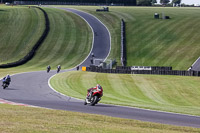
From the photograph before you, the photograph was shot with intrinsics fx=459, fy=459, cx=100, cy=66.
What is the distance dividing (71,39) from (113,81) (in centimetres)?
5363

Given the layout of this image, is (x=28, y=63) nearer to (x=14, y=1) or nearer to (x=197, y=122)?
(x=197, y=122)

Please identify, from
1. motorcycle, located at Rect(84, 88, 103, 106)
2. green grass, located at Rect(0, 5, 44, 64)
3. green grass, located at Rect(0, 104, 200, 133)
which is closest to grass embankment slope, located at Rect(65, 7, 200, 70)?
green grass, located at Rect(0, 5, 44, 64)

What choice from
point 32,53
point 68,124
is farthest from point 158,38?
point 68,124

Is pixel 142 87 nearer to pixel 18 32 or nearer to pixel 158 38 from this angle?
pixel 158 38

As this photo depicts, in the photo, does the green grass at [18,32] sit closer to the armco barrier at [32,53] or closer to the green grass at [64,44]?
the armco barrier at [32,53]

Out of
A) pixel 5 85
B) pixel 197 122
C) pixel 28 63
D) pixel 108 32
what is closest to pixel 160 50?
pixel 108 32

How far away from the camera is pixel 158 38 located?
101375 millimetres

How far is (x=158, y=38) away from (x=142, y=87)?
55.2 meters

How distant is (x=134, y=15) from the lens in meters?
129

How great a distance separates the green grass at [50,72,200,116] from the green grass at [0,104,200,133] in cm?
1597

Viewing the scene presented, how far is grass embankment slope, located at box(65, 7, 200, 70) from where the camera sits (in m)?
86.3

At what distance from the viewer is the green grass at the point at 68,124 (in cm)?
1714

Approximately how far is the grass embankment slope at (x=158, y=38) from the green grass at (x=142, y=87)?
26.6 m

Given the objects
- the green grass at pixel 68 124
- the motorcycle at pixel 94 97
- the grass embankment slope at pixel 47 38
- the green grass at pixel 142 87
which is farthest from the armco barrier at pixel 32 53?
the green grass at pixel 68 124
